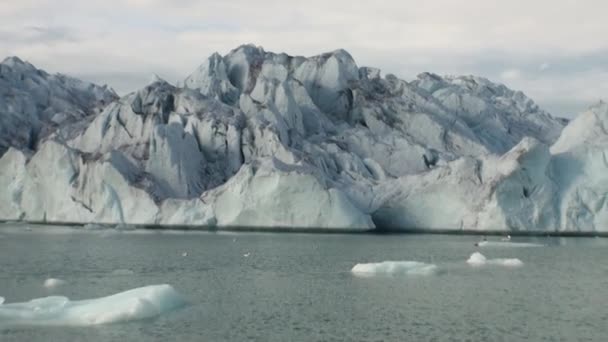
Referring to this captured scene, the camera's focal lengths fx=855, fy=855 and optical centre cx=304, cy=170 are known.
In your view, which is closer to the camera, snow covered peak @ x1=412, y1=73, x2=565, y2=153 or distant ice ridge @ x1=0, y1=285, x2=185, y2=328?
distant ice ridge @ x1=0, y1=285, x2=185, y2=328

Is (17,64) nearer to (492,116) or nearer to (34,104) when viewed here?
(34,104)

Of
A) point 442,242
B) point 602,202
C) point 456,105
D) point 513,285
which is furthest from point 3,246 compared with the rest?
point 456,105

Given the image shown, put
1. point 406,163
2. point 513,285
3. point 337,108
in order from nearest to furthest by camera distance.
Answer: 1. point 513,285
2. point 406,163
3. point 337,108

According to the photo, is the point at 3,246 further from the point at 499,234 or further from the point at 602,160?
the point at 602,160

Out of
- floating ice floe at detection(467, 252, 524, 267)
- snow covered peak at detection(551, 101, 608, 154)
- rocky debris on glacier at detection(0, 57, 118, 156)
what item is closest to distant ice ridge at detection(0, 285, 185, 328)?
floating ice floe at detection(467, 252, 524, 267)

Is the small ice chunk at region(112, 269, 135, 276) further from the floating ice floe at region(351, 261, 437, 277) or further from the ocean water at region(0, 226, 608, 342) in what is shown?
the floating ice floe at region(351, 261, 437, 277)
